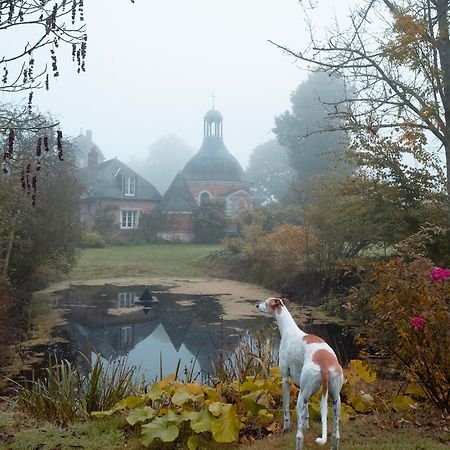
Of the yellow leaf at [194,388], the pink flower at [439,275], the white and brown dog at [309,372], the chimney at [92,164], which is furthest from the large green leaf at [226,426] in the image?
the chimney at [92,164]

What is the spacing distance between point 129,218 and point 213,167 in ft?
42.4

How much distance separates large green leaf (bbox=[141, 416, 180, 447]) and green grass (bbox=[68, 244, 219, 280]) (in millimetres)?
20457

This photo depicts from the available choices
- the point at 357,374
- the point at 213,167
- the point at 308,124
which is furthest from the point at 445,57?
the point at 213,167

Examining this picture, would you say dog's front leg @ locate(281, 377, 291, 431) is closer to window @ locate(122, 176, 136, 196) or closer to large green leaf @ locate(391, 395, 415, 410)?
large green leaf @ locate(391, 395, 415, 410)

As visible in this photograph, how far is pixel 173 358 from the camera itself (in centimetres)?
1122

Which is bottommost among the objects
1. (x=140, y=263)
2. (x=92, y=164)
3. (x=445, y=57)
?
(x=140, y=263)

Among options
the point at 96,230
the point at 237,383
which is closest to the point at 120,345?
the point at 237,383

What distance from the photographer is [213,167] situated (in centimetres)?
5303

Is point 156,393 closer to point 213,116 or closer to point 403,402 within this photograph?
point 403,402

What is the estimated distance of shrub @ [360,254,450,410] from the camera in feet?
17.8

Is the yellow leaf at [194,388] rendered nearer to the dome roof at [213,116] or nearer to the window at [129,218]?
Result: the window at [129,218]

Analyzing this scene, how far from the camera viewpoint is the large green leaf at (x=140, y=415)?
5266 mm

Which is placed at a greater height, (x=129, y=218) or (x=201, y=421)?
(x=129, y=218)

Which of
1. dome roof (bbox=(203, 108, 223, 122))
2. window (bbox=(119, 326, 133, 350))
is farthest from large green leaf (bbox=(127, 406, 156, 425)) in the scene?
dome roof (bbox=(203, 108, 223, 122))
